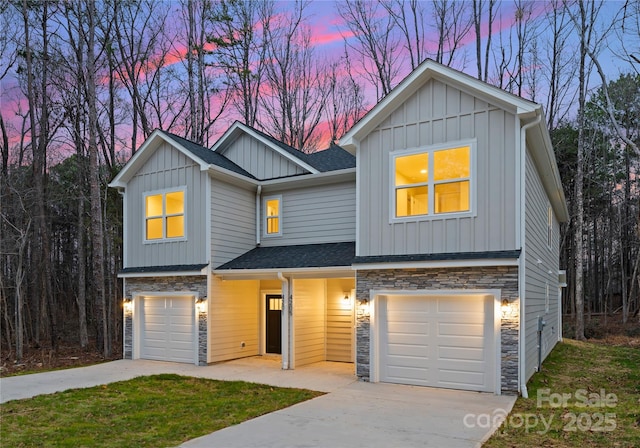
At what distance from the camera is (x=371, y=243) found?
32.0 ft

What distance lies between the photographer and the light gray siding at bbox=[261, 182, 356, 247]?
1209cm

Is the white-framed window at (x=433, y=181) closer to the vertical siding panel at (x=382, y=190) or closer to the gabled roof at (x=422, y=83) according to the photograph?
the vertical siding panel at (x=382, y=190)

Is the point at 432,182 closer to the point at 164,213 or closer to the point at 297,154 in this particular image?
the point at 297,154

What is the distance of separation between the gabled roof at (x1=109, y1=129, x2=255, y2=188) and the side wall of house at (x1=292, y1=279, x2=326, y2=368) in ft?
11.5

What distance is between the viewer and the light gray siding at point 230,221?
39.6 feet

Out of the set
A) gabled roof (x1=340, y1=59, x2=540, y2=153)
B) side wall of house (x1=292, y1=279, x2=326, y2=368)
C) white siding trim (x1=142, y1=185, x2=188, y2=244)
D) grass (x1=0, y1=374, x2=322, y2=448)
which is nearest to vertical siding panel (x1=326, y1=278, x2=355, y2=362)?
side wall of house (x1=292, y1=279, x2=326, y2=368)

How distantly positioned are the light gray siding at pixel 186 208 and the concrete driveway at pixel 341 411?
2885mm

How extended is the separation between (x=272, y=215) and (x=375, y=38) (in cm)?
1307

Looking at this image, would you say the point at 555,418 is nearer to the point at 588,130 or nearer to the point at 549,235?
the point at 549,235

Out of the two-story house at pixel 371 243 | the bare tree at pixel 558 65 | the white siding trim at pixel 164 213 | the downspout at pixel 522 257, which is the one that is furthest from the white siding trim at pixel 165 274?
the bare tree at pixel 558 65

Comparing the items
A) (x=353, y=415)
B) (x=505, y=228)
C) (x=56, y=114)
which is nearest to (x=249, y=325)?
(x=353, y=415)

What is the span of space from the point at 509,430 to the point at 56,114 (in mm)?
18735

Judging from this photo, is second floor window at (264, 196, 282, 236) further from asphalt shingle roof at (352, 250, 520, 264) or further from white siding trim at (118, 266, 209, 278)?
asphalt shingle roof at (352, 250, 520, 264)

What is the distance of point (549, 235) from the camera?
546 inches
